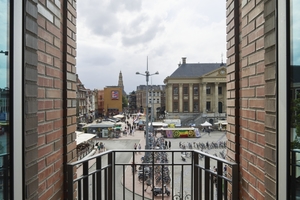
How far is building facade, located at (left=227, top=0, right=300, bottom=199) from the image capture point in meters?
1.23

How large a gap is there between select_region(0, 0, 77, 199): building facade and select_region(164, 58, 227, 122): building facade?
37683 mm

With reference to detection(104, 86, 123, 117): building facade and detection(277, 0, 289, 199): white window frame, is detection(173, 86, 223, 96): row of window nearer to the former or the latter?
detection(104, 86, 123, 117): building facade

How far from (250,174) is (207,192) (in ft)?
2.41

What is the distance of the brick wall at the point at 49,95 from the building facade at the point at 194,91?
3764 centimetres

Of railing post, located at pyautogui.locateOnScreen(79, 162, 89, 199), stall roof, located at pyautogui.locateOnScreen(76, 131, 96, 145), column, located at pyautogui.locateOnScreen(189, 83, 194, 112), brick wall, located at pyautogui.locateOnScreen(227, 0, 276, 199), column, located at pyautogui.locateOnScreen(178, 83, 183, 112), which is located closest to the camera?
brick wall, located at pyautogui.locateOnScreen(227, 0, 276, 199)

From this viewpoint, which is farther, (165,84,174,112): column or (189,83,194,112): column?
(165,84,174,112): column

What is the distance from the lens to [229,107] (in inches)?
82.7

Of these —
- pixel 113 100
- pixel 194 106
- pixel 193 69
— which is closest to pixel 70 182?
pixel 193 69

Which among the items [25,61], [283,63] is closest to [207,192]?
[283,63]

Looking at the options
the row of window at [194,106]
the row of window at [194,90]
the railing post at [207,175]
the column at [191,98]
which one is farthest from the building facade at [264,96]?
the row of window at [194,106]

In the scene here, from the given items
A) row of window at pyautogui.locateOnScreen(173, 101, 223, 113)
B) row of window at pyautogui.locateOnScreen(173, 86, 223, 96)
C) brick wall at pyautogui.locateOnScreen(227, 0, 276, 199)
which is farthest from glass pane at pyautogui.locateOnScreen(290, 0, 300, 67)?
row of window at pyautogui.locateOnScreen(173, 101, 223, 113)

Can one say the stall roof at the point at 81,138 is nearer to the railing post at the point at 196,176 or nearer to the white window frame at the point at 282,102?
the railing post at the point at 196,176

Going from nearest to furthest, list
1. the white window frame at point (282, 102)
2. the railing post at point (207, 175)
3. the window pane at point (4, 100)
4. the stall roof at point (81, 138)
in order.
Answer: the window pane at point (4, 100)
the white window frame at point (282, 102)
the railing post at point (207, 175)
the stall roof at point (81, 138)

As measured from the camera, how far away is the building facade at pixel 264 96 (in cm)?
123
